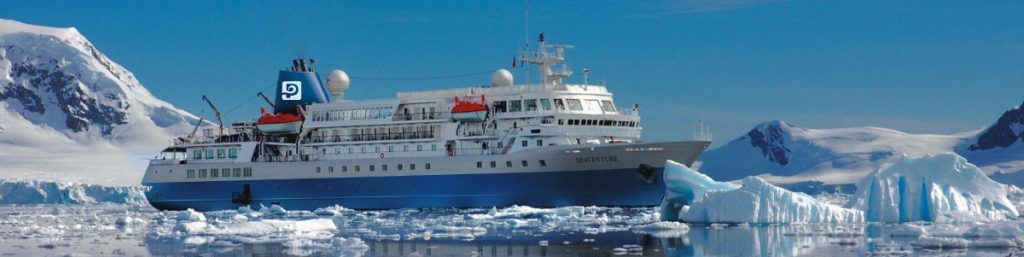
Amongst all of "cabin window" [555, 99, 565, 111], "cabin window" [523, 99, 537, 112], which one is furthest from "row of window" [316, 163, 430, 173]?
"cabin window" [555, 99, 565, 111]

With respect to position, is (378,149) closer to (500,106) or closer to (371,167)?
(371,167)

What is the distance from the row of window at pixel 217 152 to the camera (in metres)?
52.8

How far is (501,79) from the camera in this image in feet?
166

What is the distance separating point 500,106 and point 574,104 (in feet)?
8.57

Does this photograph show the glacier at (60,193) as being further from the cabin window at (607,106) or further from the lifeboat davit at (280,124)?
the cabin window at (607,106)

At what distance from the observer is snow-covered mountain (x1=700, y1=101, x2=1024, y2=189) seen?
138000 mm

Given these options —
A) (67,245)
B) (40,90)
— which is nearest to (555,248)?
(67,245)

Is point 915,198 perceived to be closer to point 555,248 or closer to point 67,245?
point 555,248

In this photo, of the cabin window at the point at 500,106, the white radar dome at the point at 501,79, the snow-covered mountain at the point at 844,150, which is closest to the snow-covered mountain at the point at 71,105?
the snow-covered mountain at the point at 844,150

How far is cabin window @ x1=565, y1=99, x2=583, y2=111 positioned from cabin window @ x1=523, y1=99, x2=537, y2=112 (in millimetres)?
1084

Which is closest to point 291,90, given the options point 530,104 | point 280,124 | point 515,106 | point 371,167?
point 280,124

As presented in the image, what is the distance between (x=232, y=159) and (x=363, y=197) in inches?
257

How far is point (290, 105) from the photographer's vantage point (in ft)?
177

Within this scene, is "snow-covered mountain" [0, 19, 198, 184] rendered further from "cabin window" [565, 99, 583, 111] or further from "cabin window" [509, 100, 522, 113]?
"cabin window" [565, 99, 583, 111]
